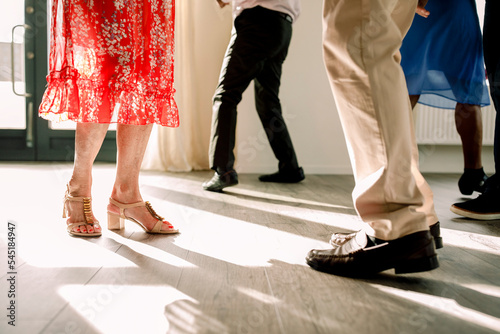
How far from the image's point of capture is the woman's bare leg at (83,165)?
1.09 meters

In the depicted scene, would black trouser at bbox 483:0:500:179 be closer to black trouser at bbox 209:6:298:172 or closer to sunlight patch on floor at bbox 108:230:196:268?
black trouser at bbox 209:6:298:172

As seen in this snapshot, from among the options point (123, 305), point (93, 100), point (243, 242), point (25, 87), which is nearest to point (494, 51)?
point (243, 242)

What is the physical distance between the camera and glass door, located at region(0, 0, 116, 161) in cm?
315

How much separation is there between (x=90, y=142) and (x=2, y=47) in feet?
8.73

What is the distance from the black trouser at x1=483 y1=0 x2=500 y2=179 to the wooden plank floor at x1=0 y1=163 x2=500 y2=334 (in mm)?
317

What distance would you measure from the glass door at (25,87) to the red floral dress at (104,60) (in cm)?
230

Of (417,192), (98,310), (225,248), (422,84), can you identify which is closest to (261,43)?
(422,84)

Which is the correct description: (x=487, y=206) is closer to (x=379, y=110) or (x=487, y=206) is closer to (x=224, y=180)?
(x=379, y=110)

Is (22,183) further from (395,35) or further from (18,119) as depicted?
(395,35)

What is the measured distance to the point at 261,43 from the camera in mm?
1886

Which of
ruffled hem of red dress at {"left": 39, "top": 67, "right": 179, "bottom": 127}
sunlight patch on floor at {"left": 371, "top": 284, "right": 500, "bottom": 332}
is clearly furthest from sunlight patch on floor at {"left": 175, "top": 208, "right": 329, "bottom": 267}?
ruffled hem of red dress at {"left": 39, "top": 67, "right": 179, "bottom": 127}

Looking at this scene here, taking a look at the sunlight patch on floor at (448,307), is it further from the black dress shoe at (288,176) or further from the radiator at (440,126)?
the radiator at (440,126)

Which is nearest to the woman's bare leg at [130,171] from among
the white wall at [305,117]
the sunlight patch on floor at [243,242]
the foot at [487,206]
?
the sunlight patch on floor at [243,242]

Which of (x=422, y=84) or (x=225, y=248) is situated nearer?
(x=225, y=248)
